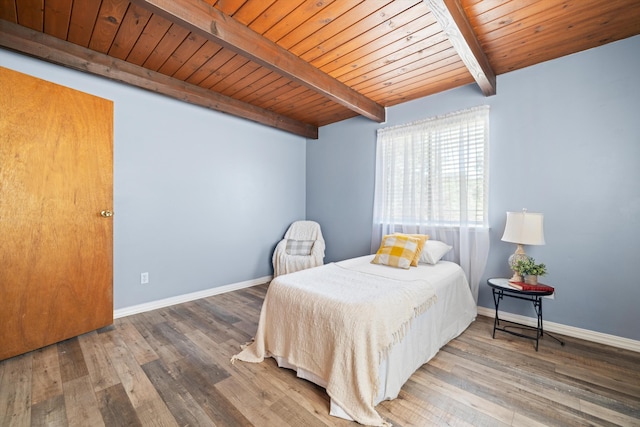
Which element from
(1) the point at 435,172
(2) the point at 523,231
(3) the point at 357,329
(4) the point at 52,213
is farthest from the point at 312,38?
(4) the point at 52,213

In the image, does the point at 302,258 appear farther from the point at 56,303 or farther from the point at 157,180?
the point at 56,303

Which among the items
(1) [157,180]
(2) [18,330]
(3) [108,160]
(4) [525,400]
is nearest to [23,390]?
(2) [18,330]

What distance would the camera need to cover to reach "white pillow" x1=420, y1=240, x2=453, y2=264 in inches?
101

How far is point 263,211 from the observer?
3891 mm

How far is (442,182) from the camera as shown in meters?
2.88

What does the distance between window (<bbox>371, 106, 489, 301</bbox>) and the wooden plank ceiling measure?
44cm

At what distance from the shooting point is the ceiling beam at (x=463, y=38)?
1.57 metres

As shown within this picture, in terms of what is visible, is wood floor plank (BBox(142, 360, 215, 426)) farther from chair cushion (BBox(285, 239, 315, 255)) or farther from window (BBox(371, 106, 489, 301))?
window (BBox(371, 106, 489, 301))

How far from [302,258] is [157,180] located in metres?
2.01

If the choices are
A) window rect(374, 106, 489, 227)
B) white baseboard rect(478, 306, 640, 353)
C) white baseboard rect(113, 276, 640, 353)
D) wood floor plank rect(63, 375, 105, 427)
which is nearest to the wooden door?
white baseboard rect(113, 276, 640, 353)

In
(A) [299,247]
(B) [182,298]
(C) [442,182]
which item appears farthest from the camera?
(A) [299,247]

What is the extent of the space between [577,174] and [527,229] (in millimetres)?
694

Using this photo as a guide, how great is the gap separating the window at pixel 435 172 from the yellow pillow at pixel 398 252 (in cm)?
52

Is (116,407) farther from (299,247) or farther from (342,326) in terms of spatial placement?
(299,247)
